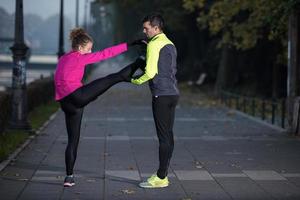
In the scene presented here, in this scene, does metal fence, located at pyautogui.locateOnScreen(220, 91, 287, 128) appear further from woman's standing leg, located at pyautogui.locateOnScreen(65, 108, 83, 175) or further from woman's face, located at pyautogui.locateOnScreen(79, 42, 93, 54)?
woman's face, located at pyautogui.locateOnScreen(79, 42, 93, 54)

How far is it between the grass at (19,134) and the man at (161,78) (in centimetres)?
345

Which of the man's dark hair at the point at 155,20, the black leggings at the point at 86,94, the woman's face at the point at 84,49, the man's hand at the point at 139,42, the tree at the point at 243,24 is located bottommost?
the black leggings at the point at 86,94

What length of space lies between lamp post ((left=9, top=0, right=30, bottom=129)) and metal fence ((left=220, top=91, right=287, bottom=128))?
6.61 meters

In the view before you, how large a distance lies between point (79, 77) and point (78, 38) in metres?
0.49

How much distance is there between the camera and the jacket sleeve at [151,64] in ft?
28.5

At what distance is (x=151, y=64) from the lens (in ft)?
28.5

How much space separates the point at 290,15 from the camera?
16.7 m

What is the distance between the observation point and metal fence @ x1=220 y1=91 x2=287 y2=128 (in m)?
21.3

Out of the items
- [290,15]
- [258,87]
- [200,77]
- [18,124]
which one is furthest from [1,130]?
[200,77]

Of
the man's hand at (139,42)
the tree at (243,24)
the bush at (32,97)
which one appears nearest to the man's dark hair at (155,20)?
the man's hand at (139,42)

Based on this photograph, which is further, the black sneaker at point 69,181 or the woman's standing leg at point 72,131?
the black sneaker at point 69,181

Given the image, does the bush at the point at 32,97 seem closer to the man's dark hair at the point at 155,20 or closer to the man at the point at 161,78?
the man at the point at 161,78

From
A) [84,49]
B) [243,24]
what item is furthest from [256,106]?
[84,49]

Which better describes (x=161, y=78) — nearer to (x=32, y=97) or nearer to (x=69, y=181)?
(x=69, y=181)
